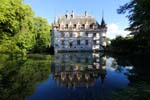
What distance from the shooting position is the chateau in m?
73.6

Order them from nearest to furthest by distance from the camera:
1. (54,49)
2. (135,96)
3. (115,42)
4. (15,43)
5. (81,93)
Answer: (135,96)
(81,93)
(15,43)
(115,42)
(54,49)

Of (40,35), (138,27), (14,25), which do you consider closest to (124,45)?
(138,27)

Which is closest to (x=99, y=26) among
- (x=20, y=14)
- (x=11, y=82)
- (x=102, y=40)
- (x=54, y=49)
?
(x=102, y=40)

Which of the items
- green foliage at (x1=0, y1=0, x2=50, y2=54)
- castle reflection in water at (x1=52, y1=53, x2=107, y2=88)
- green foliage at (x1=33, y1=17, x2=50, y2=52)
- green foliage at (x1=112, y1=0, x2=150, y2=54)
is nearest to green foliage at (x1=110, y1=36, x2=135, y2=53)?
green foliage at (x1=112, y1=0, x2=150, y2=54)

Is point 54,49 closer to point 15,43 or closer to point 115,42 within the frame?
point 115,42

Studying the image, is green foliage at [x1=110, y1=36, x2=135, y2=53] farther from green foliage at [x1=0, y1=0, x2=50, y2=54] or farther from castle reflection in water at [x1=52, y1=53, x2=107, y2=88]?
castle reflection in water at [x1=52, y1=53, x2=107, y2=88]

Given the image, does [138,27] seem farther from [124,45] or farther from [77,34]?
[77,34]

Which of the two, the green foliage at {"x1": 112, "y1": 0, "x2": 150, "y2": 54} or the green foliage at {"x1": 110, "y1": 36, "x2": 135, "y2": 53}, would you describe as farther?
the green foliage at {"x1": 110, "y1": 36, "x2": 135, "y2": 53}

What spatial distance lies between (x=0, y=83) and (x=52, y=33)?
62.3 metres

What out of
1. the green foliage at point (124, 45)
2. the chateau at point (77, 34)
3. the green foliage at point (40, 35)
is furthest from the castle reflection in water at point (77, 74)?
the chateau at point (77, 34)

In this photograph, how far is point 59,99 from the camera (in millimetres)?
9234

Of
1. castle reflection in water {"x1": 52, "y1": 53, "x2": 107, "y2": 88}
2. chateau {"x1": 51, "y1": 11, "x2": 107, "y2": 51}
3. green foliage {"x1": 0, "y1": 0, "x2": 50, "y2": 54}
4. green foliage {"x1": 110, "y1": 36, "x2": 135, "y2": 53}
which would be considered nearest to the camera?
castle reflection in water {"x1": 52, "y1": 53, "x2": 107, "y2": 88}

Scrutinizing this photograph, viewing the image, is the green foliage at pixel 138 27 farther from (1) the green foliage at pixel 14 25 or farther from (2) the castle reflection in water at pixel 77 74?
(1) the green foliage at pixel 14 25

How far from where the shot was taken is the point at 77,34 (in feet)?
246
